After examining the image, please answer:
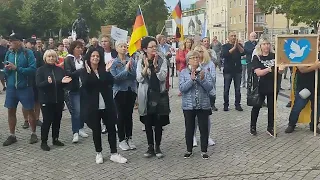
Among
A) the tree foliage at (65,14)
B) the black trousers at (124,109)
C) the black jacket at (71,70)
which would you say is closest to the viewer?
the black trousers at (124,109)

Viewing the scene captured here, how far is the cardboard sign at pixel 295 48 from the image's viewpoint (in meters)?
7.52

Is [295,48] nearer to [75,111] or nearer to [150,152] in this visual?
[150,152]

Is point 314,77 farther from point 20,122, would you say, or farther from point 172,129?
point 20,122

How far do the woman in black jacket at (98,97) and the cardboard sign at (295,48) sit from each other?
321cm

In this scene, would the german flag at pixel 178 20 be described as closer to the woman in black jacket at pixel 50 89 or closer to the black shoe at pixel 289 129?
the black shoe at pixel 289 129

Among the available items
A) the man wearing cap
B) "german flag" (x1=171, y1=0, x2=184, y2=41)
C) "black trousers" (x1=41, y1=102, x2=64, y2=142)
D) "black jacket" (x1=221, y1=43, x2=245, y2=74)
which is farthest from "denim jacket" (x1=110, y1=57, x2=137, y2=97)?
"german flag" (x1=171, y1=0, x2=184, y2=41)

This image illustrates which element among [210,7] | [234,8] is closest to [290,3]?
[234,8]

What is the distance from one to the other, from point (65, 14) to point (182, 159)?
153 ft

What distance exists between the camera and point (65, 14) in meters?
50.5

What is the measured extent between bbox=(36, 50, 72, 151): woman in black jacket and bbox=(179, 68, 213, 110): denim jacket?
2.03 meters

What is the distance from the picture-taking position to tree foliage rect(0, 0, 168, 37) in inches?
1660

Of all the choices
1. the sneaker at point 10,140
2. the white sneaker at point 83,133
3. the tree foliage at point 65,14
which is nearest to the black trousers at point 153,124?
the white sneaker at point 83,133

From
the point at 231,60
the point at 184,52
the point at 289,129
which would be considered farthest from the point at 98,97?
the point at 231,60

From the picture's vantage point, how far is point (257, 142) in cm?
745
